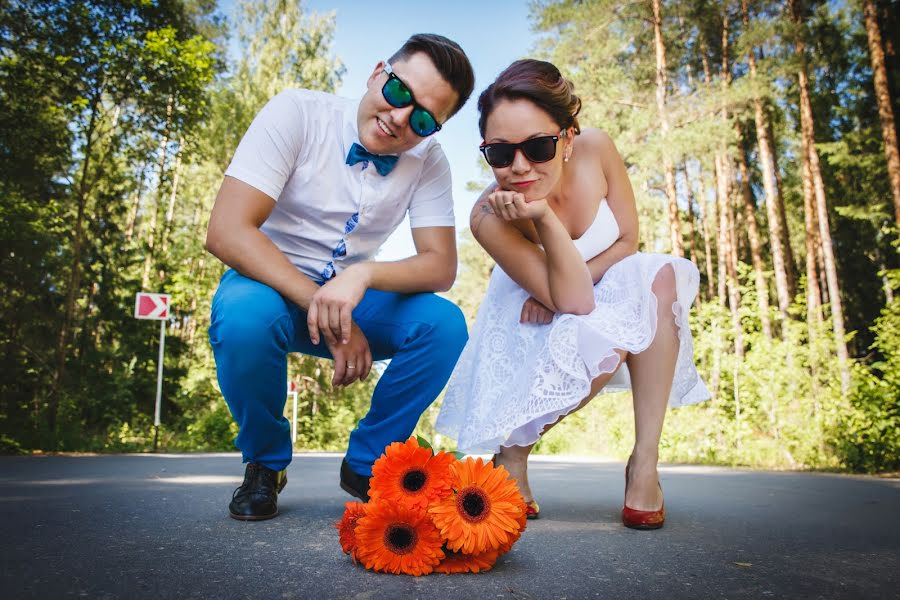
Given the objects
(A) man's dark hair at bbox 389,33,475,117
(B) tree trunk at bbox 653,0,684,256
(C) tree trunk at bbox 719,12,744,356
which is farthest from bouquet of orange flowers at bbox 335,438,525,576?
(C) tree trunk at bbox 719,12,744,356

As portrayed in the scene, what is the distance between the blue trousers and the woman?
218 millimetres

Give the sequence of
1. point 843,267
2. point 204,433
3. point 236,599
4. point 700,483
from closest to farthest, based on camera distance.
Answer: point 236,599, point 700,483, point 204,433, point 843,267

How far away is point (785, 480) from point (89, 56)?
391 inches

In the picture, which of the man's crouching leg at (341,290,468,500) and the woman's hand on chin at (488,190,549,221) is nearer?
the woman's hand on chin at (488,190,549,221)

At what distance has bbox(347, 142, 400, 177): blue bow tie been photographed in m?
2.37

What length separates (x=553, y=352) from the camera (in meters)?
2.18

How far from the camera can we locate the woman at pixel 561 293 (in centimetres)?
216

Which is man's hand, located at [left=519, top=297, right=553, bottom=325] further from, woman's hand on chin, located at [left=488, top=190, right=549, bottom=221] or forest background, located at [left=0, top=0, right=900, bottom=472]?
forest background, located at [left=0, top=0, right=900, bottom=472]

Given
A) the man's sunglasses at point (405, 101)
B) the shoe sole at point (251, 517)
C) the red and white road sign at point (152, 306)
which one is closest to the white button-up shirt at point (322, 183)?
the man's sunglasses at point (405, 101)

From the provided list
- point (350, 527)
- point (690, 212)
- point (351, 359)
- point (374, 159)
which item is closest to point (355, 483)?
point (351, 359)

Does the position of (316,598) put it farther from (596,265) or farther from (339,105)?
(339,105)

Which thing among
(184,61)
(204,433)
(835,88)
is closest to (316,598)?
(184,61)

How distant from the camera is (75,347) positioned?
46.6ft

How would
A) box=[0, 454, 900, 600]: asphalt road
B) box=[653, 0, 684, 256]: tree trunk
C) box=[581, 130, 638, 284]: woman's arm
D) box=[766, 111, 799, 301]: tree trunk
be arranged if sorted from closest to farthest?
1. box=[0, 454, 900, 600]: asphalt road
2. box=[581, 130, 638, 284]: woman's arm
3. box=[653, 0, 684, 256]: tree trunk
4. box=[766, 111, 799, 301]: tree trunk
